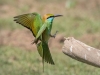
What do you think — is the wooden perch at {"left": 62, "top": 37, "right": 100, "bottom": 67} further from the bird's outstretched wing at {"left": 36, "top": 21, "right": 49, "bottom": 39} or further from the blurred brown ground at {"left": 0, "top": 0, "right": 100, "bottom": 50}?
the blurred brown ground at {"left": 0, "top": 0, "right": 100, "bottom": 50}

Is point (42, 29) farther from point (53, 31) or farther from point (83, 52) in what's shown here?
point (53, 31)

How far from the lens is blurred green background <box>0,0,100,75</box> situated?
7211 millimetres

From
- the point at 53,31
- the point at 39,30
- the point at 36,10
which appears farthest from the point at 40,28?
the point at 36,10

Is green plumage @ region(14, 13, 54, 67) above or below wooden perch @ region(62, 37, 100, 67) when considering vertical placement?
above

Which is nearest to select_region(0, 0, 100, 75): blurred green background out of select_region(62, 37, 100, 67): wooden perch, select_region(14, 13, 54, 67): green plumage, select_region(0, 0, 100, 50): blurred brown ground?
select_region(0, 0, 100, 50): blurred brown ground

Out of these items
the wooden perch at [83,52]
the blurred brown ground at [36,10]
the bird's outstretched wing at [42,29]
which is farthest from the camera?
the blurred brown ground at [36,10]

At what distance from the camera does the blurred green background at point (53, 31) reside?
7.21 m

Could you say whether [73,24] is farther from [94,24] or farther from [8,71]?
[8,71]

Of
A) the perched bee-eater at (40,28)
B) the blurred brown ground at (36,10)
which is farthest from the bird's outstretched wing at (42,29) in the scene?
the blurred brown ground at (36,10)

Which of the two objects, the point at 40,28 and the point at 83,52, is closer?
the point at 83,52

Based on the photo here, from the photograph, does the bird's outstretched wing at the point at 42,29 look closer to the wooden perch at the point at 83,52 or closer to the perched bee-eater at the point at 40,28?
the perched bee-eater at the point at 40,28

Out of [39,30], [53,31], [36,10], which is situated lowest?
[53,31]

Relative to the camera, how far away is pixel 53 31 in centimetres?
1042

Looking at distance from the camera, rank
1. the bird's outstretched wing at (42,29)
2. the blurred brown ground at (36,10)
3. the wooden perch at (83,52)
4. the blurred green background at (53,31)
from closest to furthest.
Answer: the wooden perch at (83,52), the bird's outstretched wing at (42,29), the blurred green background at (53,31), the blurred brown ground at (36,10)
